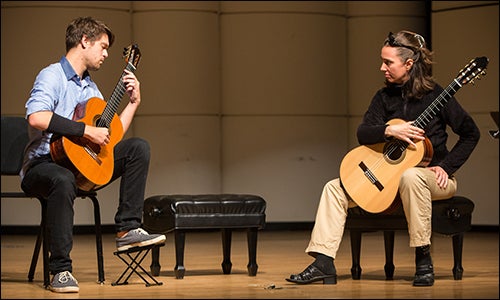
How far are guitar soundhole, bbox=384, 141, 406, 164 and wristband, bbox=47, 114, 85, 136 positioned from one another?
1.54m

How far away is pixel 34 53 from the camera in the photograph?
27.2 ft

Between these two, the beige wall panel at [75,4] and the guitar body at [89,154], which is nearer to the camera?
the guitar body at [89,154]

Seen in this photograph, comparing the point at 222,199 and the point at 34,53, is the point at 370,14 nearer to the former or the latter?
the point at 34,53

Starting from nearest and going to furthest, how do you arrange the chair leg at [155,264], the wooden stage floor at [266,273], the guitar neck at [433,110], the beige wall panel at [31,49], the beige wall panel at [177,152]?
the wooden stage floor at [266,273]
the guitar neck at [433,110]
the chair leg at [155,264]
the beige wall panel at [31,49]
the beige wall panel at [177,152]

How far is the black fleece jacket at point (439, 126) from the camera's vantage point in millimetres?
4863

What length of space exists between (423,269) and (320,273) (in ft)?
1.63

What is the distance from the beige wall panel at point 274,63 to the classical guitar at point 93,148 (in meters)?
3.94

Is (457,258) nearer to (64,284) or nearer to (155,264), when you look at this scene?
(155,264)

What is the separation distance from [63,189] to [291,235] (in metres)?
4.08

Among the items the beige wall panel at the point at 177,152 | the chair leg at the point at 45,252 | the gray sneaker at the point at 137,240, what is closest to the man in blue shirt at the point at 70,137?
the gray sneaker at the point at 137,240

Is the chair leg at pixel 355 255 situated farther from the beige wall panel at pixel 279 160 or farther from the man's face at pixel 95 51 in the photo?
the beige wall panel at pixel 279 160

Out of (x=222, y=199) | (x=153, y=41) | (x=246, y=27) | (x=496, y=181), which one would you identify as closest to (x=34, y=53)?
(x=153, y=41)

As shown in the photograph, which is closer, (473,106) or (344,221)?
(344,221)

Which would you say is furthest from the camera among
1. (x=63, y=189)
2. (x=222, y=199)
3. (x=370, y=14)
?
(x=370, y=14)
